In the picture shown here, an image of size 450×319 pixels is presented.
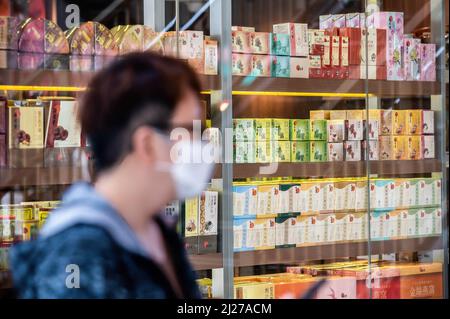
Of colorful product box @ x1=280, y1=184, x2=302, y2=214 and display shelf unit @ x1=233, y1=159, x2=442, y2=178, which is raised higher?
display shelf unit @ x1=233, y1=159, x2=442, y2=178

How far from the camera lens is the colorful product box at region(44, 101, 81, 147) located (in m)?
3.24

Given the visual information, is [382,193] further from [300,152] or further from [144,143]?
[144,143]

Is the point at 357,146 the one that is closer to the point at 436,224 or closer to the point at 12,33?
the point at 436,224

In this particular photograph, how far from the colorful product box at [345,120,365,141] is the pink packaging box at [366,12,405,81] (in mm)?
306

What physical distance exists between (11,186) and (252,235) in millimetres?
1168

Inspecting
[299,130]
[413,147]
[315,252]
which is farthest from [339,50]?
[315,252]

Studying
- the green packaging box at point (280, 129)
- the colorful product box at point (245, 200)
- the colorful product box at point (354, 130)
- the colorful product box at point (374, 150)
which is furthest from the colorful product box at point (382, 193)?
the colorful product box at point (245, 200)

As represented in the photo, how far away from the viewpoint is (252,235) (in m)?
3.88

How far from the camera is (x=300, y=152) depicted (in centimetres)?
399

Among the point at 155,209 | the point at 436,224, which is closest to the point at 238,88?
the point at 436,224

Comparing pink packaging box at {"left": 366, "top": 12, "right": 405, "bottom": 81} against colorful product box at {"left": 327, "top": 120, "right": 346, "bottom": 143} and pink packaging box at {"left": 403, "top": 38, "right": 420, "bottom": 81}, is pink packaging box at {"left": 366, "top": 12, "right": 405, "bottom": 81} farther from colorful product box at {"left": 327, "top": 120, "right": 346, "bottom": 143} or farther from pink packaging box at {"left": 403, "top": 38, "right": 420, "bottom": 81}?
colorful product box at {"left": 327, "top": 120, "right": 346, "bottom": 143}

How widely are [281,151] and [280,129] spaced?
0.10 metres

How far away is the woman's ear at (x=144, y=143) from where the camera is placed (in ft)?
5.29

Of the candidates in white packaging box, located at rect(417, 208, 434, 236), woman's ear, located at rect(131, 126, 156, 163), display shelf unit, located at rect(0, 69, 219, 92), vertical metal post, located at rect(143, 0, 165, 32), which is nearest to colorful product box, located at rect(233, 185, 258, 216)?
vertical metal post, located at rect(143, 0, 165, 32)
